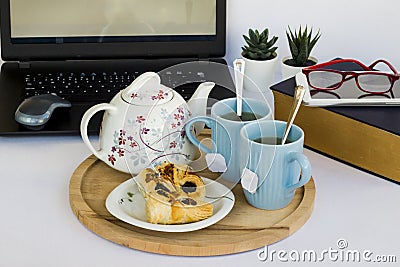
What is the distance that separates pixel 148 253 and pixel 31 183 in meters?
0.24

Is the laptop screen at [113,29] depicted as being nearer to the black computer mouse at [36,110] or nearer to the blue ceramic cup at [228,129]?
the black computer mouse at [36,110]

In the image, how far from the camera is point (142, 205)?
36.0 inches

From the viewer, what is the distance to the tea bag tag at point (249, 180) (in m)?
0.90

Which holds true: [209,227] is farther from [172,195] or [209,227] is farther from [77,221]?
[77,221]

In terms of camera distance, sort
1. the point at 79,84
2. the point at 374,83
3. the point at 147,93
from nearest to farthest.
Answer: the point at 147,93 → the point at 374,83 → the point at 79,84

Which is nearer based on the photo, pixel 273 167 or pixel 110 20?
pixel 273 167

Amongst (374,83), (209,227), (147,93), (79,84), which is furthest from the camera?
(79,84)

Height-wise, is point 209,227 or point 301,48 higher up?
point 301,48

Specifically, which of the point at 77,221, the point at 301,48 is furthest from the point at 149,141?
the point at 301,48

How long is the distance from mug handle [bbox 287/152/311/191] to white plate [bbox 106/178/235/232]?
0.09 metres

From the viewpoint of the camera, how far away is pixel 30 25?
1.31 meters

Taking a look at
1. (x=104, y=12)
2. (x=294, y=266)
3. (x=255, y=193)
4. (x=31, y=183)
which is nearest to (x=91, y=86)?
(x=104, y=12)

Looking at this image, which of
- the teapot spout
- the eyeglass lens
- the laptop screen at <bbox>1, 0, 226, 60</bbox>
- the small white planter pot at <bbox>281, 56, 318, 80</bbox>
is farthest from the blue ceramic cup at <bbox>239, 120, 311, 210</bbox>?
the laptop screen at <bbox>1, 0, 226, 60</bbox>

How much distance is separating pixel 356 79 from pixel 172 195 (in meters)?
0.39
